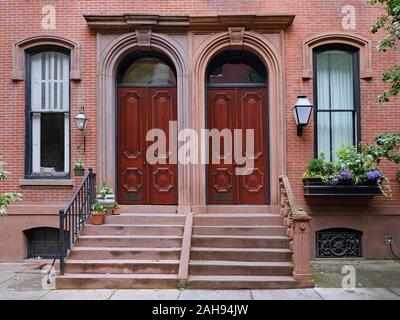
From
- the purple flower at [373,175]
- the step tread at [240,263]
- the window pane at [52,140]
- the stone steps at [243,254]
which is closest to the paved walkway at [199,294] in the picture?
the step tread at [240,263]

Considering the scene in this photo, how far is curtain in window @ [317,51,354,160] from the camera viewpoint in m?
10.5

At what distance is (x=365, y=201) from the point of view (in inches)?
394

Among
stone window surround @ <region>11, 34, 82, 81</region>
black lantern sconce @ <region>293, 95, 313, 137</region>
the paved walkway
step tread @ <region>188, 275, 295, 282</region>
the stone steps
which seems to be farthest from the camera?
stone window surround @ <region>11, 34, 82, 81</region>

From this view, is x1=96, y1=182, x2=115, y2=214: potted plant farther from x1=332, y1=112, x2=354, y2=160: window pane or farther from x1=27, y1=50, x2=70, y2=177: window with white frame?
x1=332, y1=112, x2=354, y2=160: window pane

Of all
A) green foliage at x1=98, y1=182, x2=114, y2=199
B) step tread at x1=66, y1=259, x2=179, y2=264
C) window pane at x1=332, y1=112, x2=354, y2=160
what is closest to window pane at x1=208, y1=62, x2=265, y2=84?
window pane at x1=332, y1=112, x2=354, y2=160

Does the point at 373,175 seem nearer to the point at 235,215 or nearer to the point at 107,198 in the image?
the point at 235,215

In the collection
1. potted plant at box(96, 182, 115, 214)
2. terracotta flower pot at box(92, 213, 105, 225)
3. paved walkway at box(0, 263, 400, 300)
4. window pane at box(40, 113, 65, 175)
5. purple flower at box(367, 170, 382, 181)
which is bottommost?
paved walkway at box(0, 263, 400, 300)

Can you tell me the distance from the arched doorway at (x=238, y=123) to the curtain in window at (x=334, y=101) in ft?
4.23

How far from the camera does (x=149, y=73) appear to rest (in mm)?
10711

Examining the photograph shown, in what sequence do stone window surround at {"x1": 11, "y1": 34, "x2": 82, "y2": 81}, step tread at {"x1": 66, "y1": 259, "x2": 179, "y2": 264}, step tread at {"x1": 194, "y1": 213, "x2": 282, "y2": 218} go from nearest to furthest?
step tread at {"x1": 66, "y1": 259, "x2": 179, "y2": 264}, step tread at {"x1": 194, "y1": 213, "x2": 282, "y2": 218}, stone window surround at {"x1": 11, "y1": 34, "x2": 82, "y2": 81}

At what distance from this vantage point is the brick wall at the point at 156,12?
10.2 m

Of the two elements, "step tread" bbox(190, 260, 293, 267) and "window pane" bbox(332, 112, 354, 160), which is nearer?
"step tread" bbox(190, 260, 293, 267)

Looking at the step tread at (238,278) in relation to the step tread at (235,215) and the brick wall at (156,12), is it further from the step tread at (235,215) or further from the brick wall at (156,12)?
the brick wall at (156,12)

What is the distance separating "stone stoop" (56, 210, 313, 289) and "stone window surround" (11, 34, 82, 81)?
360 centimetres
